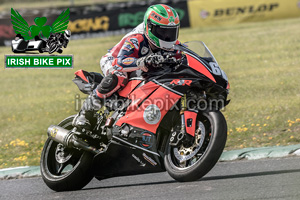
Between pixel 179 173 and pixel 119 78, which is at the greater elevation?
pixel 119 78

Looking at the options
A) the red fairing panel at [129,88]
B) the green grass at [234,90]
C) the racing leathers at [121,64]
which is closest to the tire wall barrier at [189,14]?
the green grass at [234,90]

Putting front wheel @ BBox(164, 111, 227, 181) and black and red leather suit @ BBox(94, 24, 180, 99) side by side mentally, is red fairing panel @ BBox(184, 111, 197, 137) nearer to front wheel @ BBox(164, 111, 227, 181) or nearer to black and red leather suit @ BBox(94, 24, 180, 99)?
front wheel @ BBox(164, 111, 227, 181)

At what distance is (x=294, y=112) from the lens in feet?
28.2

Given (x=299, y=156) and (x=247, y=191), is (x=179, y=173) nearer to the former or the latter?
(x=247, y=191)

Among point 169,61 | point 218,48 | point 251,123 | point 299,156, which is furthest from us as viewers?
point 218,48

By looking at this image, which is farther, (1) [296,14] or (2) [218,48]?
(1) [296,14]

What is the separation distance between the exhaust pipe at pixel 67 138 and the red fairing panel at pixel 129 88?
2.27 ft

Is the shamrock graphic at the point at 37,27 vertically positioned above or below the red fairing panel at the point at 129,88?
below

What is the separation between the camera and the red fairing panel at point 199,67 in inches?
199

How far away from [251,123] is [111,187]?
3.25m

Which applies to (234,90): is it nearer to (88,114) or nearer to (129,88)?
(88,114)

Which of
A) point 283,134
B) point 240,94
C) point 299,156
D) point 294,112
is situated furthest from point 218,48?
point 299,156

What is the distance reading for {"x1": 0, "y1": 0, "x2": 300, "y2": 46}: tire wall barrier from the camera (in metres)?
21.7

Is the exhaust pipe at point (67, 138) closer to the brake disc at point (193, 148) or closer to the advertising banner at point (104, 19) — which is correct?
the brake disc at point (193, 148)
